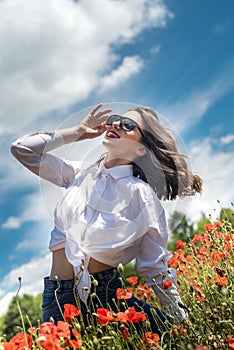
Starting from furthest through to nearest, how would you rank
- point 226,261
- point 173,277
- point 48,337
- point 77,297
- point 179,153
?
point 226,261, point 179,153, point 173,277, point 77,297, point 48,337

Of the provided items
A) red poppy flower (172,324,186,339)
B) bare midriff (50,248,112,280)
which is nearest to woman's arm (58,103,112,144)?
bare midriff (50,248,112,280)

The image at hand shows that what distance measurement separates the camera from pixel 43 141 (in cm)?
360

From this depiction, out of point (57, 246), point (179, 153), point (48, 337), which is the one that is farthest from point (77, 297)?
point (179, 153)

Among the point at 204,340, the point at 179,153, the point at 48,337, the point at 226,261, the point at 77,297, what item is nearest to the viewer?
the point at 48,337

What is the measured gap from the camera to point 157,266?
3457 millimetres

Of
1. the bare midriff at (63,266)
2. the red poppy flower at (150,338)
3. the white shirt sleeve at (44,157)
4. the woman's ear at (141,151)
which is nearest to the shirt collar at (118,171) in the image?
the woman's ear at (141,151)

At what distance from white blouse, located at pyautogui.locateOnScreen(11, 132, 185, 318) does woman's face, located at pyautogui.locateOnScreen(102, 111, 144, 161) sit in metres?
0.10

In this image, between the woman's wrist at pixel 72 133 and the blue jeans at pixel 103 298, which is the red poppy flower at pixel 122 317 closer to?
the blue jeans at pixel 103 298

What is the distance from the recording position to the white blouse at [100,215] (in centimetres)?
332

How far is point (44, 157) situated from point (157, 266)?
1.05m

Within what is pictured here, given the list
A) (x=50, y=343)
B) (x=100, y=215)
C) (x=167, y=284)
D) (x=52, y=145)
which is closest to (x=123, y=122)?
(x=52, y=145)

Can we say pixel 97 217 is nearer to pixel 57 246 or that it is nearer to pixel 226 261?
pixel 57 246

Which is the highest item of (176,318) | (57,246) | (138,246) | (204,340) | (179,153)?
(179,153)

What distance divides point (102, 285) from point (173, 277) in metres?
0.49
